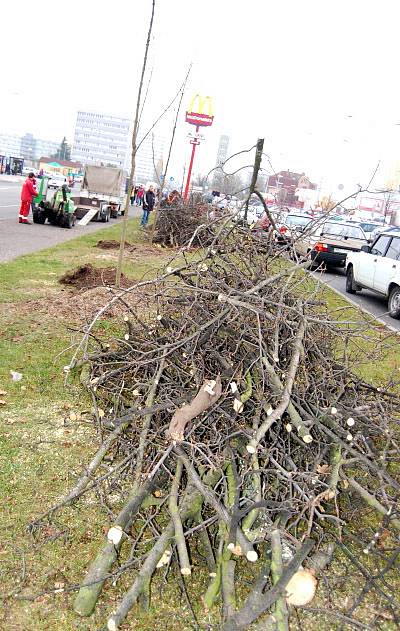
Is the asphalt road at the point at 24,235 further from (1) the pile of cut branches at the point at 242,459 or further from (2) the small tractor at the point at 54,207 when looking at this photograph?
(1) the pile of cut branches at the point at 242,459

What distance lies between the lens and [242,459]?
139 inches

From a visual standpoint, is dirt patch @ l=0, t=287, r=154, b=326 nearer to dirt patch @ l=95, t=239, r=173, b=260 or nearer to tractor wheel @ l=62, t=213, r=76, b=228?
dirt patch @ l=95, t=239, r=173, b=260

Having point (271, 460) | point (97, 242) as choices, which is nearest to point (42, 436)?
point (271, 460)

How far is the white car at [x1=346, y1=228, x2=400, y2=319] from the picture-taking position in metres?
11.4

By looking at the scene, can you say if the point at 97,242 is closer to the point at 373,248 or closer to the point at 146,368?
the point at 373,248

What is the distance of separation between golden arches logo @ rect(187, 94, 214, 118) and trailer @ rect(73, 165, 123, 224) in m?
16.1

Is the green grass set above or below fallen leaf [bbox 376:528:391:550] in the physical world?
above

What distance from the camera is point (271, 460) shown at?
344cm

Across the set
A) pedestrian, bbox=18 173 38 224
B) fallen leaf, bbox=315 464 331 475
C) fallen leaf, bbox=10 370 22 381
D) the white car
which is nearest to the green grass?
fallen leaf, bbox=10 370 22 381

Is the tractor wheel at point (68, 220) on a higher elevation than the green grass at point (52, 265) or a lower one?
higher

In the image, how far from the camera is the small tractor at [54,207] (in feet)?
65.2

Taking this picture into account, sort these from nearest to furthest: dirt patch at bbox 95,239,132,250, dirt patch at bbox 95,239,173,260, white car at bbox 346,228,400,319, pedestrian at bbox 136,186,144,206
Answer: white car at bbox 346,228,400,319 → dirt patch at bbox 95,239,173,260 → dirt patch at bbox 95,239,132,250 → pedestrian at bbox 136,186,144,206

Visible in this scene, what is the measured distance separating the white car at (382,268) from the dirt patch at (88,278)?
5394 millimetres

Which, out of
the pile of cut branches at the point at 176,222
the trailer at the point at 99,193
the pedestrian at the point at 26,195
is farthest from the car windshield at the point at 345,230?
the trailer at the point at 99,193
